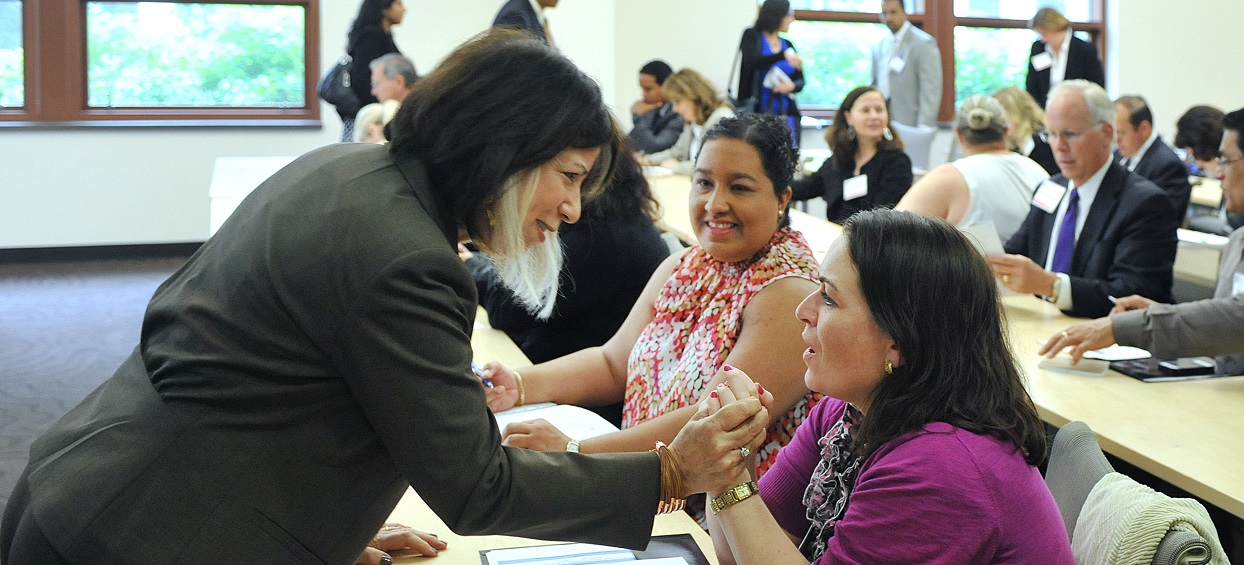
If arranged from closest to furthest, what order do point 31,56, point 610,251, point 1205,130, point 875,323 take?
point 875,323, point 610,251, point 1205,130, point 31,56

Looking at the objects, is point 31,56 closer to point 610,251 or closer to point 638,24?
→ point 638,24

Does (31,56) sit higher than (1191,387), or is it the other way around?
(31,56)

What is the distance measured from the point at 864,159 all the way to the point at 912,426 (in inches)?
175

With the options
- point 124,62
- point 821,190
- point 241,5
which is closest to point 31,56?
point 124,62

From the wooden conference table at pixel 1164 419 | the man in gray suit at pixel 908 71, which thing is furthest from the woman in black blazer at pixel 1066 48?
the wooden conference table at pixel 1164 419

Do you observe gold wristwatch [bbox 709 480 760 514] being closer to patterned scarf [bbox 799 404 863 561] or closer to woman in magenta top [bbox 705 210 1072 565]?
woman in magenta top [bbox 705 210 1072 565]

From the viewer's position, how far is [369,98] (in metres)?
7.42

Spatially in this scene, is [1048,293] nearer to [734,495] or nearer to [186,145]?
[734,495]

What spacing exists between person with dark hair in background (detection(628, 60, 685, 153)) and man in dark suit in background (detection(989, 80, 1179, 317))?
4537mm

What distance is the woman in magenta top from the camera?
4.56 feet

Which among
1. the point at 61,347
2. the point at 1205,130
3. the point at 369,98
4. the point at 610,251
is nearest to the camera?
the point at 610,251

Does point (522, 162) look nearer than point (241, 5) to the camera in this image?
Yes

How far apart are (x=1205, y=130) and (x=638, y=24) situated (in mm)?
4700

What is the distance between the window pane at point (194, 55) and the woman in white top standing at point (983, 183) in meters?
5.86
